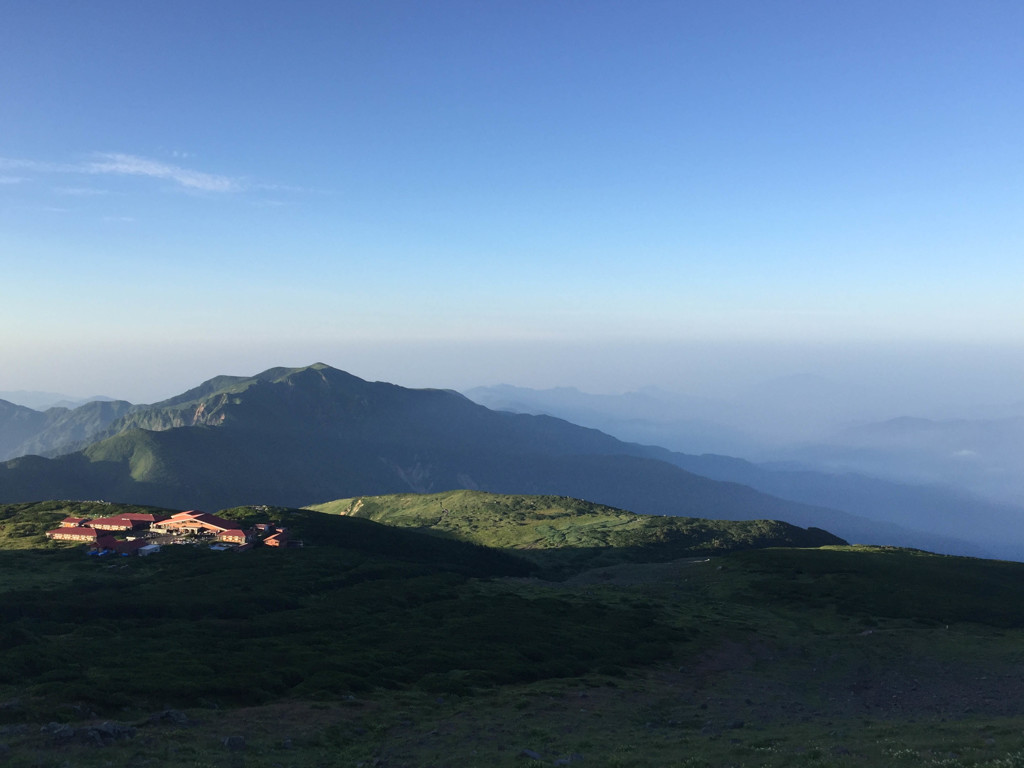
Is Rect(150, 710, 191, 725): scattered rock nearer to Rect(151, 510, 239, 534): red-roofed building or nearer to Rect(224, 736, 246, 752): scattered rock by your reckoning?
Rect(224, 736, 246, 752): scattered rock

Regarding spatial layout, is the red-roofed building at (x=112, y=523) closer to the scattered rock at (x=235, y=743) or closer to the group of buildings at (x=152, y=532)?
the group of buildings at (x=152, y=532)

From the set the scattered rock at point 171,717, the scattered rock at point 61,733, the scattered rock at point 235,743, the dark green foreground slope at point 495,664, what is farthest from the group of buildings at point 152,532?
the scattered rock at point 235,743

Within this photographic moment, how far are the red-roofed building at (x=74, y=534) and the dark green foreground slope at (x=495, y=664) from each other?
34.7 ft

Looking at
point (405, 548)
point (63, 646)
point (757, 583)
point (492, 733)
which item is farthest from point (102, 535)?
point (757, 583)

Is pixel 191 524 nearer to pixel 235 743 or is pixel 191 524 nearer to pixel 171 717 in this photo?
pixel 171 717

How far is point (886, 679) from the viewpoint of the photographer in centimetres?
5344

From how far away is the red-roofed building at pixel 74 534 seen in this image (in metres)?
113

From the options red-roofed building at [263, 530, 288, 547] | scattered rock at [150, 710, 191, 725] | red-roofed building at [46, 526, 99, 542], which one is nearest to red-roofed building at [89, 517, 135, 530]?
red-roofed building at [46, 526, 99, 542]

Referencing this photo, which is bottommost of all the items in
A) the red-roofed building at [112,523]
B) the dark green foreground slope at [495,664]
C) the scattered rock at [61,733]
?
the red-roofed building at [112,523]

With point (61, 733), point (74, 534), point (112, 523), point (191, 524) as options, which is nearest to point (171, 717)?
point (61, 733)

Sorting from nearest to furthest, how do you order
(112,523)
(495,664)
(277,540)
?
(495,664)
(277,540)
(112,523)

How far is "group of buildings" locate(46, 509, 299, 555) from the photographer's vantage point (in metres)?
108

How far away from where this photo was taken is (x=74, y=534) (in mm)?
114062

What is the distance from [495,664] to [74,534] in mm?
105885
